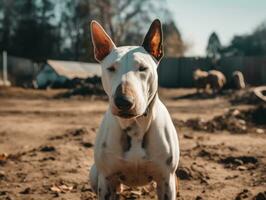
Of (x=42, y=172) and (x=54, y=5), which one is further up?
(x=54, y=5)

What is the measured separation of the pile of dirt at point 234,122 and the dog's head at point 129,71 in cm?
697

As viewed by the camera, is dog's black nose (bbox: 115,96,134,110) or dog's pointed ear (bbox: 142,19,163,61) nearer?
dog's black nose (bbox: 115,96,134,110)

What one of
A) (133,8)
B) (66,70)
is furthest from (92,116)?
(133,8)

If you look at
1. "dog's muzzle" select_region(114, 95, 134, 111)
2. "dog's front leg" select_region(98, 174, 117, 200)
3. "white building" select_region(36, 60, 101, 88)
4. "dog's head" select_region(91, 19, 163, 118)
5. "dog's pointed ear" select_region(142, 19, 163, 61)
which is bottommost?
"white building" select_region(36, 60, 101, 88)

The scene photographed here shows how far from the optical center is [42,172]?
648cm

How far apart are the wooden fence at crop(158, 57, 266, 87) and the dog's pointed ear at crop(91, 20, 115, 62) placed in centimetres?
2790

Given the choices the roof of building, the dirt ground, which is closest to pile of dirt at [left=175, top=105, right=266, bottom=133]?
the dirt ground

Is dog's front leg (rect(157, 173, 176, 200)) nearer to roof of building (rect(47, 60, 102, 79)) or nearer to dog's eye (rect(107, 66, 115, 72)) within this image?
dog's eye (rect(107, 66, 115, 72))

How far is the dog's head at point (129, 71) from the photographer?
314cm

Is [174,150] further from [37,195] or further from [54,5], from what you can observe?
[54,5]

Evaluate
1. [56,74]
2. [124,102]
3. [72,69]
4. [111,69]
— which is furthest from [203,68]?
[124,102]

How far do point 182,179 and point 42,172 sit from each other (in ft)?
6.11

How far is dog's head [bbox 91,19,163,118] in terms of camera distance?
3.14 metres

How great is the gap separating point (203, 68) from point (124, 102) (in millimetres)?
29634
